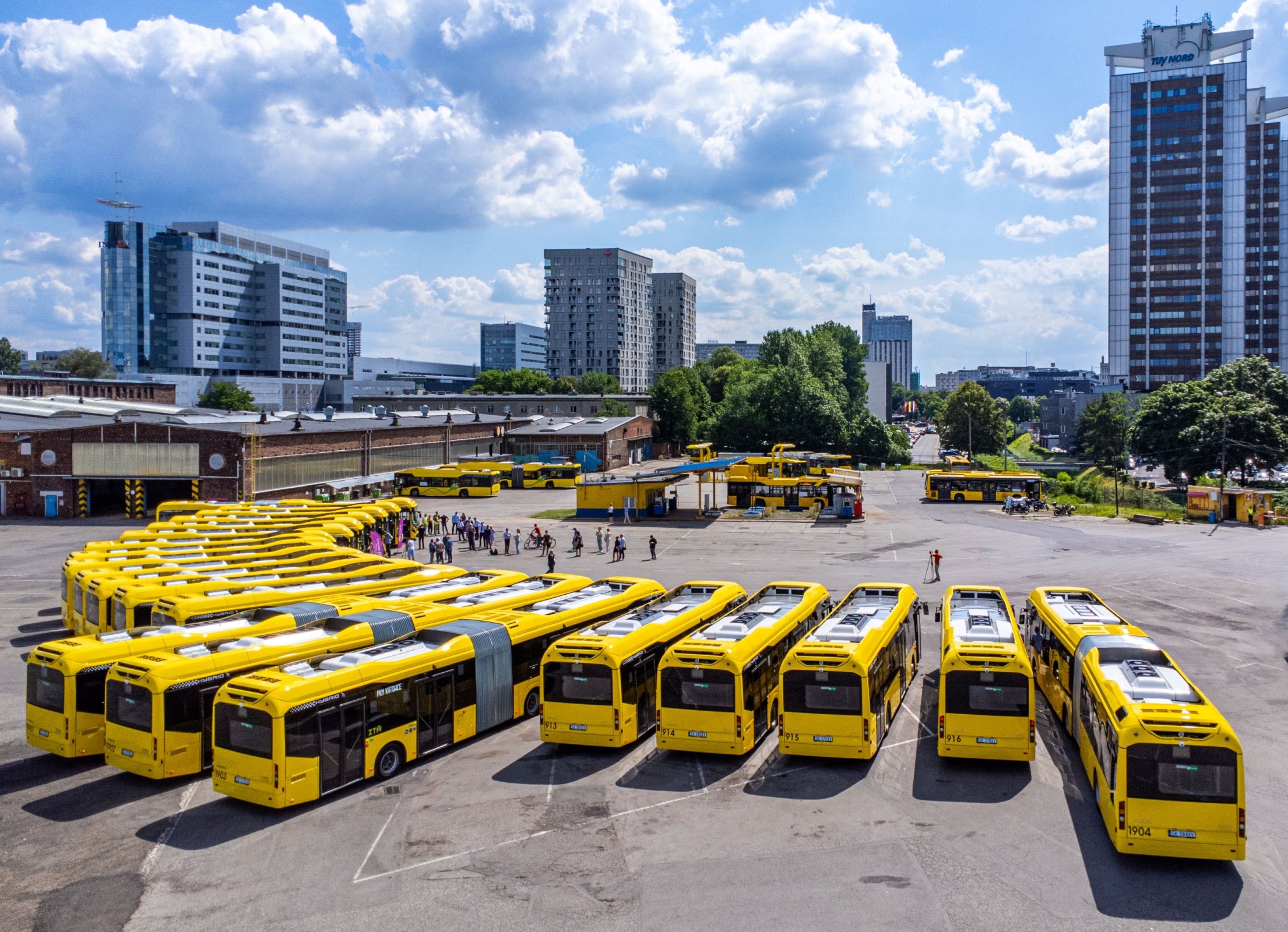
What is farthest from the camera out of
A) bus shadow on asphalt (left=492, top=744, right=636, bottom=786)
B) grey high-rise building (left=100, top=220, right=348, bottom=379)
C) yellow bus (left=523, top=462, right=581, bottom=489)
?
grey high-rise building (left=100, top=220, right=348, bottom=379)

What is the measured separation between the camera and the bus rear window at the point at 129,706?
15.6 m

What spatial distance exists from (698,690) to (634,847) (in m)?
3.68

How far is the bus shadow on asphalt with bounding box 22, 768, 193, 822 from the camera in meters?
14.7

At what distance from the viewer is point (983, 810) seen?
14.6 meters

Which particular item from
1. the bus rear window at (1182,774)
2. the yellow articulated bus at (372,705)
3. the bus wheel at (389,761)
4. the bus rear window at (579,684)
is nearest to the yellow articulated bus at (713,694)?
the bus rear window at (579,684)

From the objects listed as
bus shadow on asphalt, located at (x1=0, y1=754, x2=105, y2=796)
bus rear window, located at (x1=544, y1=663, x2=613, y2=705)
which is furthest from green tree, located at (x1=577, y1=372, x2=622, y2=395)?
bus shadow on asphalt, located at (x1=0, y1=754, x2=105, y2=796)

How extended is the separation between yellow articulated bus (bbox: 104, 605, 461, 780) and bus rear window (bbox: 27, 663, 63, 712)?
3.34ft

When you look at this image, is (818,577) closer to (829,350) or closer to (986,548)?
(986,548)

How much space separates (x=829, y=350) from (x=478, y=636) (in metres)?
114

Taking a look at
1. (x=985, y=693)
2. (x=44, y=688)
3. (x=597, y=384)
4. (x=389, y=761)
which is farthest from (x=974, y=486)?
(x=597, y=384)

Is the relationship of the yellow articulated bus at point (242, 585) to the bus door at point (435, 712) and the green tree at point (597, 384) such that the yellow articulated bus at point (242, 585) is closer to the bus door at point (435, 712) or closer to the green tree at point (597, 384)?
the bus door at point (435, 712)

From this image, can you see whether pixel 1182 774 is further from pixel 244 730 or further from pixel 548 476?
pixel 548 476

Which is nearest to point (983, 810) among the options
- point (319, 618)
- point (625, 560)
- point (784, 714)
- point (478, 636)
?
point (784, 714)

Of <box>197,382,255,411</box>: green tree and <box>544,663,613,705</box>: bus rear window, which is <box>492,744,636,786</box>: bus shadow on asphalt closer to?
<box>544,663,613,705</box>: bus rear window
